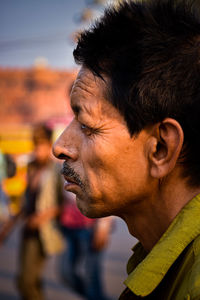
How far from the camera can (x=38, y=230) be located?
4.17 meters

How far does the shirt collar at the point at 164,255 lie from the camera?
1.22 metres

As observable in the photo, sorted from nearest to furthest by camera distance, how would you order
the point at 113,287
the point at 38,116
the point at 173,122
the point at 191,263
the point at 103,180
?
the point at 191,263 < the point at 173,122 < the point at 103,180 < the point at 113,287 < the point at 38,116

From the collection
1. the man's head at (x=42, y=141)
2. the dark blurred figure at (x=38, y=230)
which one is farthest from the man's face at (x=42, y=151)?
the dark blurred figure at (x=38, y=230)

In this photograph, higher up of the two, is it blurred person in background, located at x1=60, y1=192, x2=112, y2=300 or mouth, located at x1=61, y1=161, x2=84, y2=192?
mouth, located at x1=61, y1=161, x2=84, y2=192

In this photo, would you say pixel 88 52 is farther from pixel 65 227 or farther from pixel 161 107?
pixel 65 227

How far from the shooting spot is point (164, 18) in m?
1.38

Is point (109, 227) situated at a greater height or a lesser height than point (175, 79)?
lesser

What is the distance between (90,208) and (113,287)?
4.45m

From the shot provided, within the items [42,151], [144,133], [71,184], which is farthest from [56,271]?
[144,133]

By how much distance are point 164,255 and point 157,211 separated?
0.21 metres

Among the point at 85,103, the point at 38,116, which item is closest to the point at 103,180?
the point at 85,103

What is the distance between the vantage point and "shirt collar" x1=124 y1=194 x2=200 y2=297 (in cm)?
122

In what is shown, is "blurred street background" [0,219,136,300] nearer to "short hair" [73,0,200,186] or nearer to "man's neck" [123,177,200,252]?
"man's neck" [123,177,200,252]

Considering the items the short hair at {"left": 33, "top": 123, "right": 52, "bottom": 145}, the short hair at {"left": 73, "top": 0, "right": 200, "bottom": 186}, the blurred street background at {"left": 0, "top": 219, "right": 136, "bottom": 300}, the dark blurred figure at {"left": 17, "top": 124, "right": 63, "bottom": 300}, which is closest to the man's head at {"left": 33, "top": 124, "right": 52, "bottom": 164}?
the short hair at {"left": 33, "top": 123, "right": 52, "bottom": 145}
